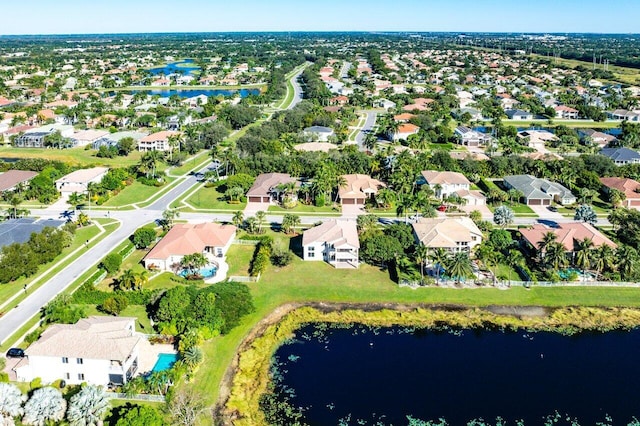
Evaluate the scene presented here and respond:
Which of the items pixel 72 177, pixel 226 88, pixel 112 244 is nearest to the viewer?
pixel 112 244

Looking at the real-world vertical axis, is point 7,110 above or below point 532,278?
above

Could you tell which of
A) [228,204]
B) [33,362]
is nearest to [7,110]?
[228,204]

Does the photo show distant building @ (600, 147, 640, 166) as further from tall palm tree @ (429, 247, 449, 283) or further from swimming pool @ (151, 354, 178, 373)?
swimming pool @ (151, 354, 178, 373)

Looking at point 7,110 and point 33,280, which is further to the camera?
point 7,110

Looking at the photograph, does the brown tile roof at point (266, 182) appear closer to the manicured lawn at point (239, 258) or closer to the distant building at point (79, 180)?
the manicured lawn at point (239, 258)

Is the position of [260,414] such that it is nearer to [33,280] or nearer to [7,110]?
[33,280]

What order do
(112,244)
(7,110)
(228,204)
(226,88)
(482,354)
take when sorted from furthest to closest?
(226,88) < (7,110) < (228,204) < (112,244) < (482,354)

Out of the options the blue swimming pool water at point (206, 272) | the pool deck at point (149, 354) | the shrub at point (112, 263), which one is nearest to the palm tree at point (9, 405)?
the pool deck at point (149, 354)
